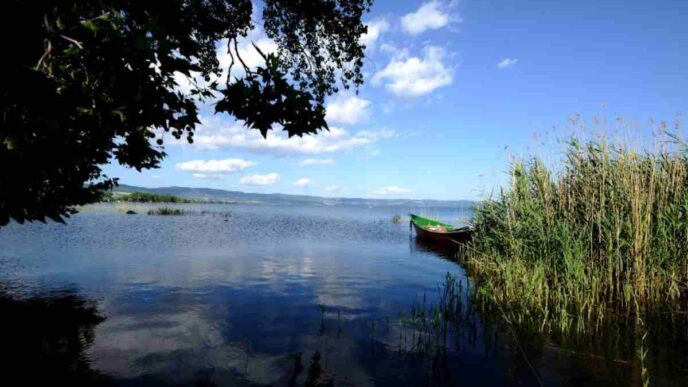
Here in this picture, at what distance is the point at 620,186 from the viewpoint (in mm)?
10734

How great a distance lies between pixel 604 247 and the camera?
11.1 meters

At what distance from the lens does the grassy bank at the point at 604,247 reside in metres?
9.98

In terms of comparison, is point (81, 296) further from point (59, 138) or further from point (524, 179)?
point (524, 179)

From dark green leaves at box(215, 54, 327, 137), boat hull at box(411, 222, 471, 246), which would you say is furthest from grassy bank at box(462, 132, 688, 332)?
boat hull at box(411, 222, 471, 246)

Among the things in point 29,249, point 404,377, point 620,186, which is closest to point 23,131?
point 404,377

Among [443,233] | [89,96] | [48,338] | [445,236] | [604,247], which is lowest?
[48,338]

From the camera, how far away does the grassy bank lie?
9.98 m

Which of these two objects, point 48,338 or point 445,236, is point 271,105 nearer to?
point 48,338

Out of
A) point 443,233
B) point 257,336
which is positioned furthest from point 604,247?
point 443,233

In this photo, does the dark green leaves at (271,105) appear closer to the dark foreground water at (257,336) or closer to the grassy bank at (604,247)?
the dark foreground water at (257,336)

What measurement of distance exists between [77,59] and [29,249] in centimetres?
2345

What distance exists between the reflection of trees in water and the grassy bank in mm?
9456

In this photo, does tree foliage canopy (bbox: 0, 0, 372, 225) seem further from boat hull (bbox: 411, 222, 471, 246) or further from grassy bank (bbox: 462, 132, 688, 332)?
boat hull (bbox: 411, 222, 471, 246)

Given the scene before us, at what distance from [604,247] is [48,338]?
1422 centimetres
